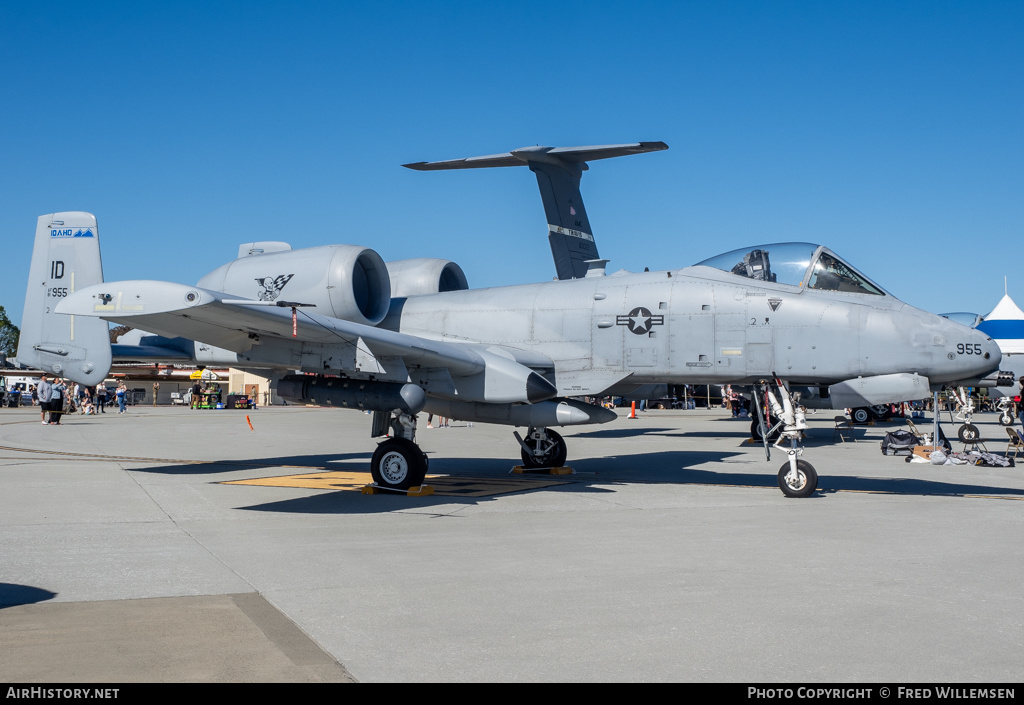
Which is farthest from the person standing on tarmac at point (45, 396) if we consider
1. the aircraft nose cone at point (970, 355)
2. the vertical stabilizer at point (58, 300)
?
the aircraft nose cone at point (970, 355)

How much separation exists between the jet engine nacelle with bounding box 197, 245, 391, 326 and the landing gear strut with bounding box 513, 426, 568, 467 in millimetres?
3312

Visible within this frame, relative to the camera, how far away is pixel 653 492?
1144 cm

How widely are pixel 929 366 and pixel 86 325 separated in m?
11.2

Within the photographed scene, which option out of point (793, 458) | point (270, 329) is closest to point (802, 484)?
point (793, 458)

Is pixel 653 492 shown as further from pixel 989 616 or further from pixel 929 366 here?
pixel 989 616

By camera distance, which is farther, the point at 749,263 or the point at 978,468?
the point at 978,468

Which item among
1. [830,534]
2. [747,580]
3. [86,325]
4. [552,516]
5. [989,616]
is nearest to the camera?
[989,616]

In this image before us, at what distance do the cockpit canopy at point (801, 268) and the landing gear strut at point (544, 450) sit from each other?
4192 mm

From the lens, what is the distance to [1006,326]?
1325 inches

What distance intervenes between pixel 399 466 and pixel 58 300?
5783 millimetres

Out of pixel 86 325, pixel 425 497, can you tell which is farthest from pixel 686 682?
pixel 86 325

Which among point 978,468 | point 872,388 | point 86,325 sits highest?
point 86,325

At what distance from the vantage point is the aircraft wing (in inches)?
332

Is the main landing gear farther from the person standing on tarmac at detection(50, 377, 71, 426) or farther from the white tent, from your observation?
the person standing on tarmac at detection(50, 377, 71, 426)
